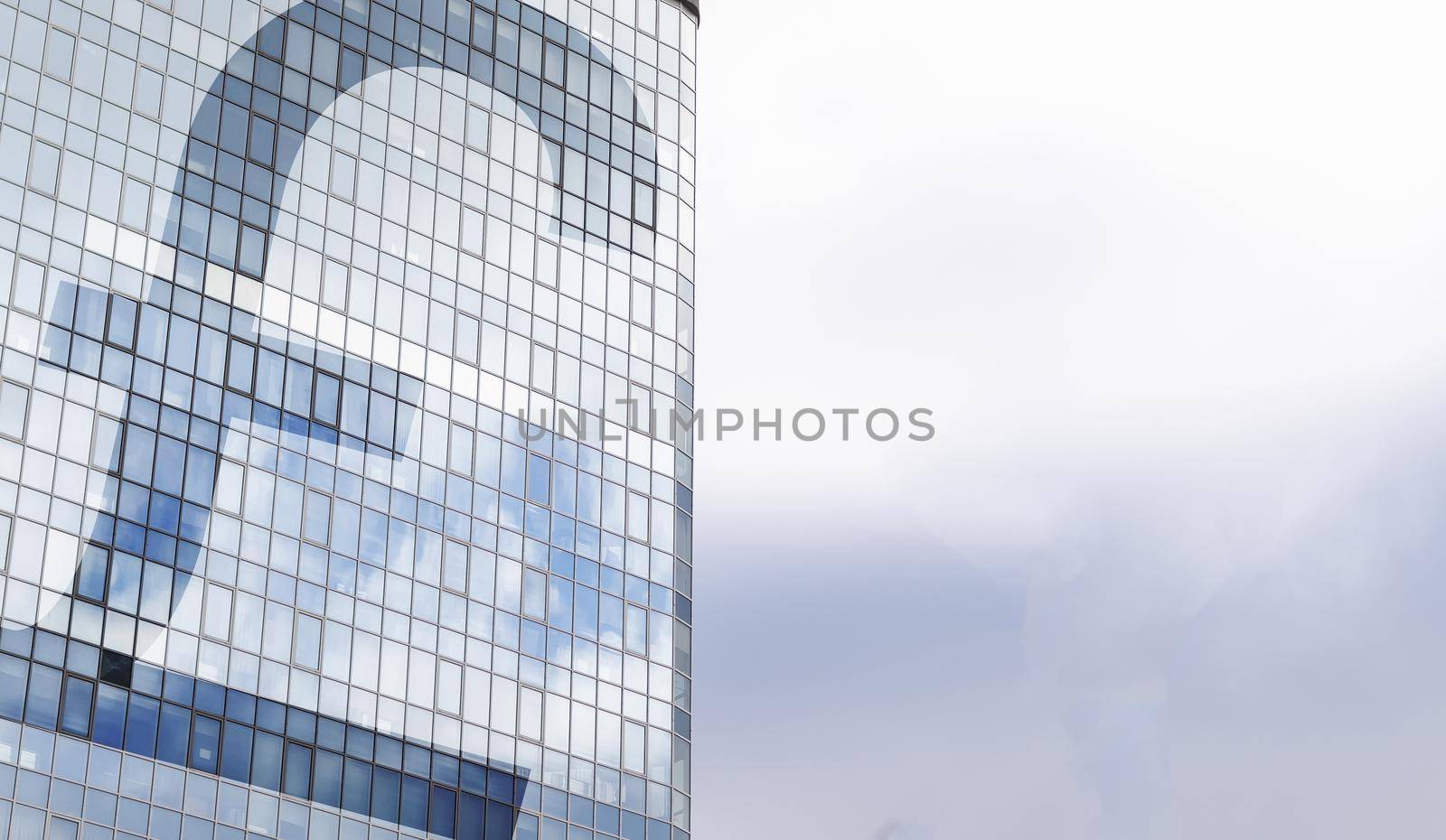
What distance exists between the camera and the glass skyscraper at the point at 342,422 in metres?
78.1

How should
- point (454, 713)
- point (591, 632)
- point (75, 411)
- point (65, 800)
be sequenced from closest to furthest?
point (65, 800)
point (75, 411)
point (454, 713)
point (591, 632)

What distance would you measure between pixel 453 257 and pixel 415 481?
449 inches

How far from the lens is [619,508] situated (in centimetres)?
9869

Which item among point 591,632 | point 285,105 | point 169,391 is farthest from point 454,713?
point 285,105

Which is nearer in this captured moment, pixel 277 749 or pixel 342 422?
pixel 277 749

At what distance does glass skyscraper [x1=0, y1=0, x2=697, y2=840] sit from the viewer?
78125 millimetres

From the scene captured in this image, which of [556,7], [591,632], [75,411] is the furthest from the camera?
[556,7]

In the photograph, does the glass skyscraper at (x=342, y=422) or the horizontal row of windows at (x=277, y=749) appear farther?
the glass skyscraper at (x=342, y=422)

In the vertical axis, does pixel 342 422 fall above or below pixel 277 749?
above

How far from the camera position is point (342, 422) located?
89.5 metres

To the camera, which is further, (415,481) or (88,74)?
(415,481)

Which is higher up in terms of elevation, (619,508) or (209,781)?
(619,508)

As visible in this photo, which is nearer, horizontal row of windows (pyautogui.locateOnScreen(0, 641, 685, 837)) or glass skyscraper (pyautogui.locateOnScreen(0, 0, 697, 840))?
horizontal row of windows (pyautogui.locateOnScreen(0, 641, 685, 837))

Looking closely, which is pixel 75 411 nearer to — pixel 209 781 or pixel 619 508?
pixel 209 781
